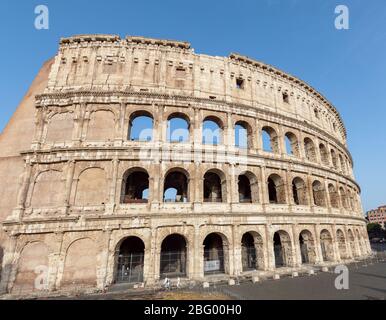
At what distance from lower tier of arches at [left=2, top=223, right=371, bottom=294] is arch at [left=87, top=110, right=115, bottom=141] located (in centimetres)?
656

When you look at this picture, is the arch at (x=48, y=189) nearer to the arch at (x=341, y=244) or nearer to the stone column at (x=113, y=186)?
the stone column at (x=113, y=186)

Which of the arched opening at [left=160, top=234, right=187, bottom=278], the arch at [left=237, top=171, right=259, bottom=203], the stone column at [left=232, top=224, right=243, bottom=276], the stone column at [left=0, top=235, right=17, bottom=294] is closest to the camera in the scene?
the stone column at [left=0, top=235, right=17, bottom=294]

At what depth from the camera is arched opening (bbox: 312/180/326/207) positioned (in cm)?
2083

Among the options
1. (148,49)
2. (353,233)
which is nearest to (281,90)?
(148,49)

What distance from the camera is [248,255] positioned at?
1772 centimetres

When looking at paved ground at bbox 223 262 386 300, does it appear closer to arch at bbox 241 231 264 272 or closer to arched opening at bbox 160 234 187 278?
arch at bbox 241 231 264 272

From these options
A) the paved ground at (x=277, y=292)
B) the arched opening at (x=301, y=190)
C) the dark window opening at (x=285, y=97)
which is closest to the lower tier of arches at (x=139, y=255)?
the paved ground at (x=277, y=292)

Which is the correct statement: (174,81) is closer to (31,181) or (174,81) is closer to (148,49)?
(148,49)

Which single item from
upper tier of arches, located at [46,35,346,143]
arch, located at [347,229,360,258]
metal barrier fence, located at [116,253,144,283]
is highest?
upper tier of arches, located at [46,35,346,143]

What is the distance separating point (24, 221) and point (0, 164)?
533 cm

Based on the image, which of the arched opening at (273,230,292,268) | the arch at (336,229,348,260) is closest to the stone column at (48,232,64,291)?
the arched opening at (273,230,292,268)

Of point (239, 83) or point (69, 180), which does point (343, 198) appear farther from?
point (69, 180)

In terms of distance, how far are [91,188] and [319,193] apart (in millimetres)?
20349

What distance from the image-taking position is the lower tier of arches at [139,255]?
1257 cm
